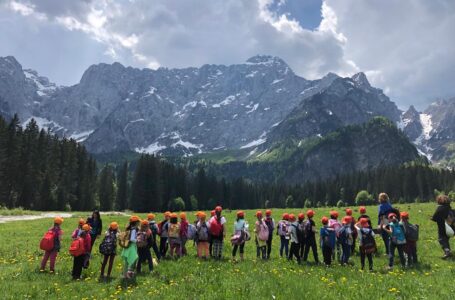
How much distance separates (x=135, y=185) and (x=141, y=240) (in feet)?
349

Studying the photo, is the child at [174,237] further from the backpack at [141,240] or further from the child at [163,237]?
the backpack at [141,240]

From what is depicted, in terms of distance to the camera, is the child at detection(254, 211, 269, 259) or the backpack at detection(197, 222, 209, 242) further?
the child at detection(254, 211, 269, 259)

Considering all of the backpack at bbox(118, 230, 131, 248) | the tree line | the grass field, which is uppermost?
the tree line

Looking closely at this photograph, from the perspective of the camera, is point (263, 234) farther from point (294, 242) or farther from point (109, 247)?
point (109, 247)

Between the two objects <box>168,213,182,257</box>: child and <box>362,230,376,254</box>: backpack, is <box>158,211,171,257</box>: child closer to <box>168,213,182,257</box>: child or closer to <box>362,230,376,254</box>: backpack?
<box>168,213,182,257</box>: child

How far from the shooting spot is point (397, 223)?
19.2 meters

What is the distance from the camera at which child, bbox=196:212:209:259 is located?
20784 mm

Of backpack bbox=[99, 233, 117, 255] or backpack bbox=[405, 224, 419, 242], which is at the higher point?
backpack bbox=[405, 224, 419, 242]

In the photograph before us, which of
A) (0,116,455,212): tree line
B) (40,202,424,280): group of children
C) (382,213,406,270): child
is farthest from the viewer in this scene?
(0,116,455,212): tree line

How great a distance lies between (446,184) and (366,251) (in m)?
156

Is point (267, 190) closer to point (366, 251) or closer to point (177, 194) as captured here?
point (177, 194)

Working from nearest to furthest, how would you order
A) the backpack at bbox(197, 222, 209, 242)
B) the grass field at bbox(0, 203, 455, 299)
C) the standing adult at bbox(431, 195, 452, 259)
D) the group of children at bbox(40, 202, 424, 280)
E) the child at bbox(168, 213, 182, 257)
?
1. the grass field at bbox(0, 203, 455, 299)
2. the group of children at bbox(40, 202, 424, 280)
3. the standing adult at bbox(431, 195, 452, 259)
4. the backpack at bbox(197, 222, 209, 242)
5. the child at bbox(168, 213, 182, 257)

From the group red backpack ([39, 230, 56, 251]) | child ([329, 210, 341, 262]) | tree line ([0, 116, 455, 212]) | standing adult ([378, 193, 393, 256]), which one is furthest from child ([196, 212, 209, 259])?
tree line ([0, 116, 455, 212])

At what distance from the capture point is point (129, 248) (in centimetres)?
1725
